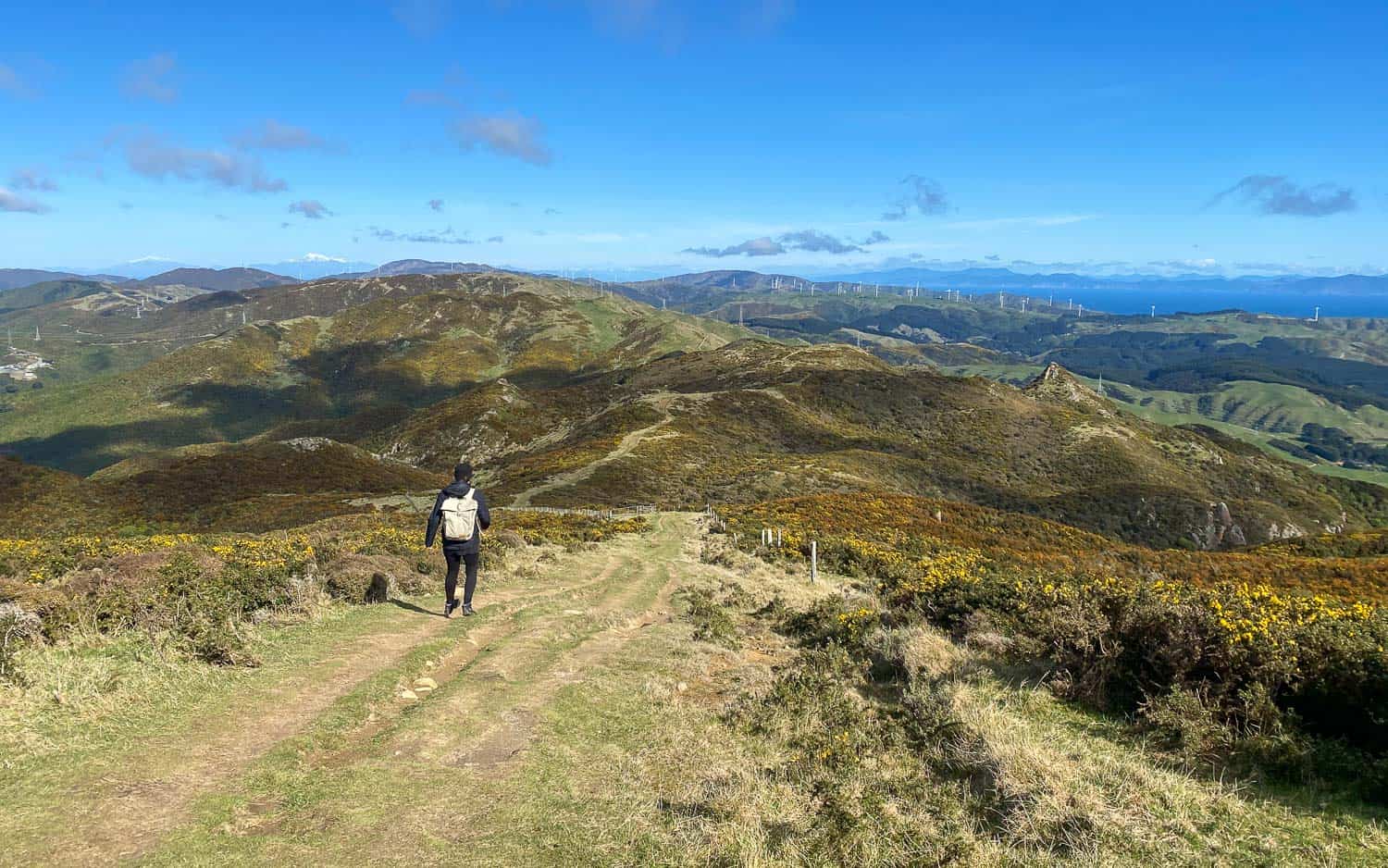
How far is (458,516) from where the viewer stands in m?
13.3

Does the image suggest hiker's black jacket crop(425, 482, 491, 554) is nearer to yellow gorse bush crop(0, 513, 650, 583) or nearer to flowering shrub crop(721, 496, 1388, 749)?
yellow gorse bush crop(0, 513, 650, 583)

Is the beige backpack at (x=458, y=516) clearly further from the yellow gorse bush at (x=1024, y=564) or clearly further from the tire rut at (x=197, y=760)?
the yellow gorse bush at (x=1024, y=564)

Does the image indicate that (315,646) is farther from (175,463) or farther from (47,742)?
(175,463)

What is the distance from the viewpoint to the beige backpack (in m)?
13.2

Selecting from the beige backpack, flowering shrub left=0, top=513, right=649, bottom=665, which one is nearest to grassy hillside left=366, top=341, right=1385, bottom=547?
flowering shrub left=0, top=513, right=649, bottom=665

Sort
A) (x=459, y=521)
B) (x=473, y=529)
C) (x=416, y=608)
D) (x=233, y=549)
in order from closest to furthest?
(x=459, y=521), (x=473, y=529), (x=416, y=608), (x=233, y=549)

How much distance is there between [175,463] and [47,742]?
246ft

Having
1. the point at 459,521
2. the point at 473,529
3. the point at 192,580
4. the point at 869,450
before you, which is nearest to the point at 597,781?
the point at 459,521

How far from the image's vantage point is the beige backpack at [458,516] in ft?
43.5

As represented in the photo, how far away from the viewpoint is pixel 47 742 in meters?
7.14

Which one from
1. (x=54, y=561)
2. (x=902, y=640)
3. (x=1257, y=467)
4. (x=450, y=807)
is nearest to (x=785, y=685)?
(x=902, y=640)

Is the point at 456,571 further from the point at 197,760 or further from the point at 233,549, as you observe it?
the point at 233,549

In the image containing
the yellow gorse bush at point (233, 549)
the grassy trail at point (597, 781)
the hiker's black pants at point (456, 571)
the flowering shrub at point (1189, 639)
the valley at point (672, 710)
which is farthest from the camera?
the yellow gorse bush at point (233, 549)

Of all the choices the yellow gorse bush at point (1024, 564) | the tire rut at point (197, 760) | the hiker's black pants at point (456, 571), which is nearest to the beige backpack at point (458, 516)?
the hiker's black pants at point (456, 571)
